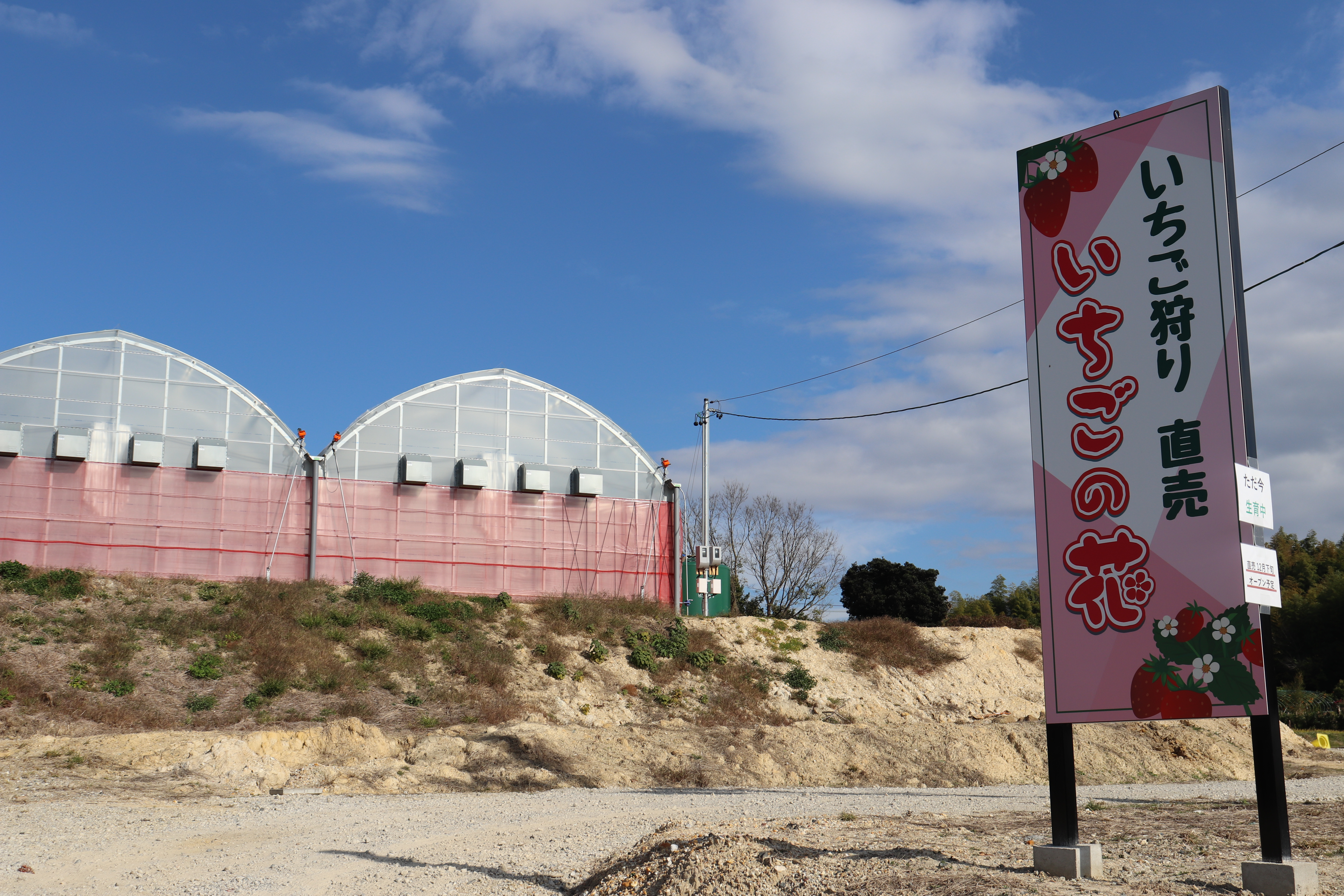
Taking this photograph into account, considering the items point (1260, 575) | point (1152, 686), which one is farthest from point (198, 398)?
point (1260, 575)

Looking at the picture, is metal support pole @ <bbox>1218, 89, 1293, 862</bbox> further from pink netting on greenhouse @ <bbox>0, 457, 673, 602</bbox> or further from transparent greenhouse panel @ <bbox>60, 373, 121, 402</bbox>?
transparent greenhouse panel @ <bbox>60, 373, 121, 402</bbox>

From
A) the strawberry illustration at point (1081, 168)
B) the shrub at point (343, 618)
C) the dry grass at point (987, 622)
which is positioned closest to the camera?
the strawberry illustration at point (1081, 168)

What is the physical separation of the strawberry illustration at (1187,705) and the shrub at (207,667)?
77.2 ft

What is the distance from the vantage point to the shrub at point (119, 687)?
936 inches

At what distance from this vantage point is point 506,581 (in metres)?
33.8

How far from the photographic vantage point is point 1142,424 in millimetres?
8172

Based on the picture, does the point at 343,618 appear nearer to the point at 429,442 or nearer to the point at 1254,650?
the point at 429,442

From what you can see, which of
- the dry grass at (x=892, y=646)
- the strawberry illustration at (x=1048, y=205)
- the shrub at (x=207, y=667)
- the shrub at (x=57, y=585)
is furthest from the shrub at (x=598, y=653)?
the strawberry illustration at (x=1048, y=205)

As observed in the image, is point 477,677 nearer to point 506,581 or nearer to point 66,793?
point 506,581

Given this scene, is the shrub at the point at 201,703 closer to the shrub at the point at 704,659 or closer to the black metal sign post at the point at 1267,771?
the shrub at the point at 704,659

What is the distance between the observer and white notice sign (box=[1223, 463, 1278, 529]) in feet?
24.6

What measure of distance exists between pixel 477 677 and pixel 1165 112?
23652 mm

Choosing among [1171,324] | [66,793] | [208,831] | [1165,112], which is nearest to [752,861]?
[1171,324]

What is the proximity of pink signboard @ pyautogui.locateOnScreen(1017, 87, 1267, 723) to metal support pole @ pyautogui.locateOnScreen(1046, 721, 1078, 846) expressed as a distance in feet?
0.75
